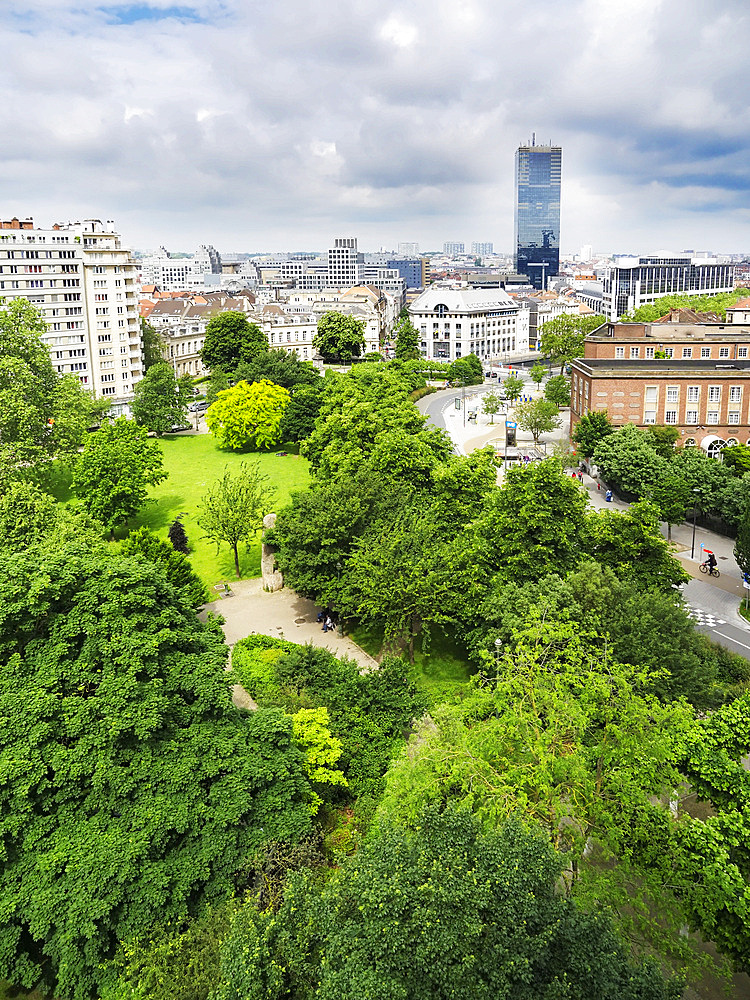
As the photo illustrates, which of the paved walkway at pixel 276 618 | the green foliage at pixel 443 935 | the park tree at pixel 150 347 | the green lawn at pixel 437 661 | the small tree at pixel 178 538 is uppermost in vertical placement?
the park tree at pixel 150 347

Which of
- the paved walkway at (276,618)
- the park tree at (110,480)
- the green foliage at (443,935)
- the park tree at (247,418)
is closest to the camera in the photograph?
the green foliage at (443,935)

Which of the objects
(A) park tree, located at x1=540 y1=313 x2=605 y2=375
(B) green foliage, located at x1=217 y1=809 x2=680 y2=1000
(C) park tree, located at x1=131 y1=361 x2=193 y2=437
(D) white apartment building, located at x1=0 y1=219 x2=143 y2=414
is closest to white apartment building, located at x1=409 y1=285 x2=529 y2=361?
(A) park tree, located at x1=540 y1=313 x2=605 y2=375

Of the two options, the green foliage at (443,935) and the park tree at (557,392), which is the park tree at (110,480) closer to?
the green foliage at (443,935)

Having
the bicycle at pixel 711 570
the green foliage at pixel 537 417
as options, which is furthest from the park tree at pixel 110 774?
the green foliage at pixel 537 417

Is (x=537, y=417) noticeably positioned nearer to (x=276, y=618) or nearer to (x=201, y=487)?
(x=201, y=487)

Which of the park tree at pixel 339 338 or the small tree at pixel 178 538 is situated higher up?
the park tree at pixel 339 338

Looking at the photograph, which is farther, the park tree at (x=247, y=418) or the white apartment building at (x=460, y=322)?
the white apartment building at (x=460, y=322)
